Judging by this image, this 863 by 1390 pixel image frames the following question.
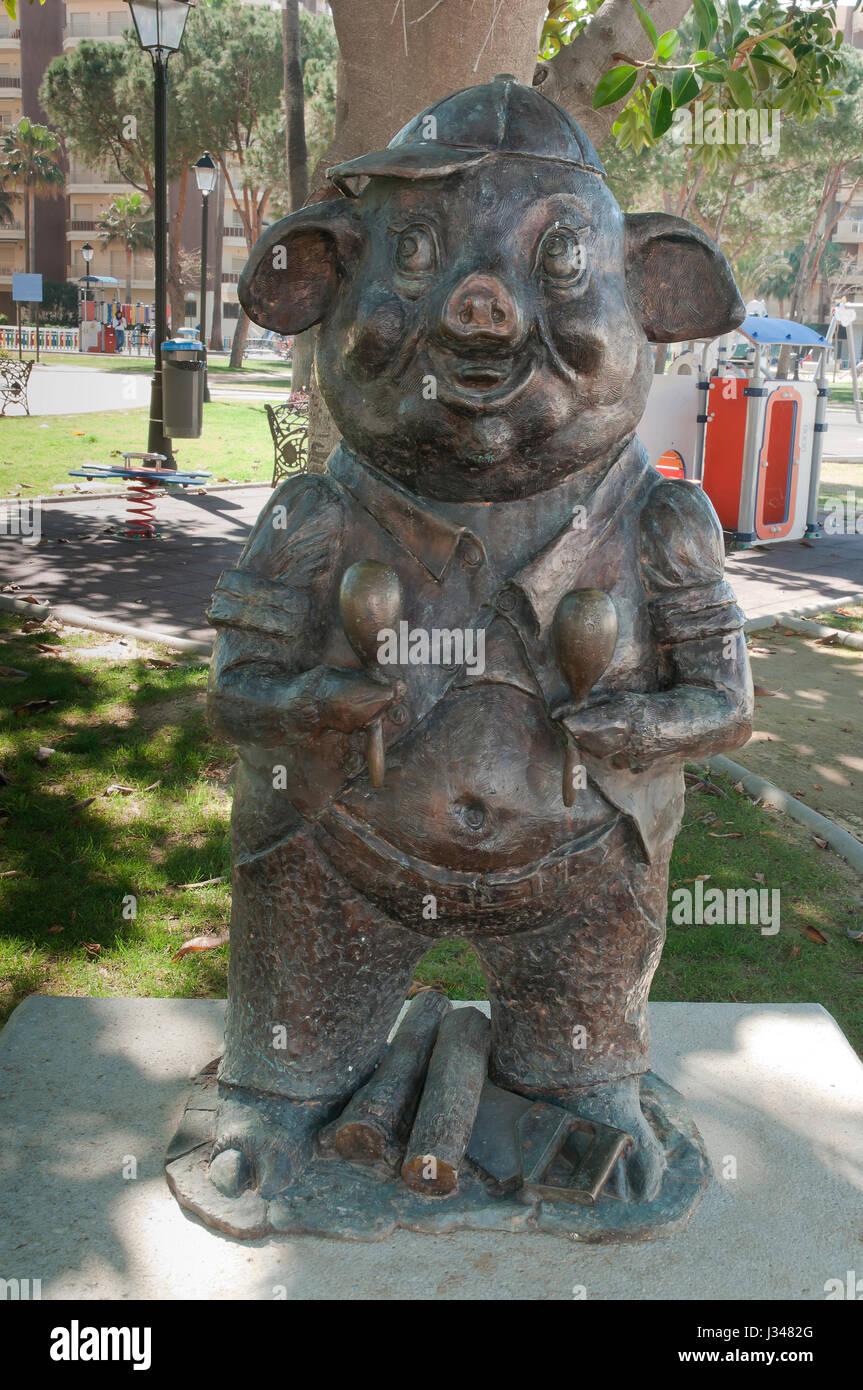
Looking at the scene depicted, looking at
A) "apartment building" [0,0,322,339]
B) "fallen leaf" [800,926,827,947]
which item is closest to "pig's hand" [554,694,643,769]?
"fallen leaf" [800,926,827,947]

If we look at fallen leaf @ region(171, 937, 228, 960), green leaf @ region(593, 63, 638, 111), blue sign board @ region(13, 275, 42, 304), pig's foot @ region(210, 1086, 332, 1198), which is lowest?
fallen leaf @ region(171, 937, 228, 960)

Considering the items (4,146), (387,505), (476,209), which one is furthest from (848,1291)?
(4,146)

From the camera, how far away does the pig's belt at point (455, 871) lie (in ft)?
7.25

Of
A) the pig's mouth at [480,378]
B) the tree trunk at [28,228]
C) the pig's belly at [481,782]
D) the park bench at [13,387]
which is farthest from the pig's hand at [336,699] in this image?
the tree trunk at [28,228]

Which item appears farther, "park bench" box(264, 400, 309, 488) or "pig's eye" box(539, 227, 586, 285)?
"park bench" box(264, 400, 309, 488)

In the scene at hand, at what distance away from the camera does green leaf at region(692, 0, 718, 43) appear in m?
3.33

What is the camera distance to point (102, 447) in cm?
1551

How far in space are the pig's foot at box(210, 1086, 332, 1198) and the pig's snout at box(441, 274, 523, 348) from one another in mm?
1445

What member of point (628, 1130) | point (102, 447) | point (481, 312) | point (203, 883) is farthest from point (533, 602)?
point (102, 447)

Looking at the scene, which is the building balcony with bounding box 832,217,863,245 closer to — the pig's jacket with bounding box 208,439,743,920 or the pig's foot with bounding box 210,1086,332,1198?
the pig's jacket with bounding box 208,439,743,920

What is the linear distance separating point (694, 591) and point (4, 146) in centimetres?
6114

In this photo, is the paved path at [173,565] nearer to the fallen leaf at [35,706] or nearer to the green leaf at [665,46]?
the fallen leaf at [35,706]

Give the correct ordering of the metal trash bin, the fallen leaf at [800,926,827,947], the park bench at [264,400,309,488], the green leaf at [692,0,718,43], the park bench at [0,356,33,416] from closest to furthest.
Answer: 1. the green leaf at [692,0,718,43]
2. the fallen leaf at [800,926,827,947]
3. the park bench at [264,400,309,488]
4. the metal trash bin
5. the park bench at [0,356,33,416]

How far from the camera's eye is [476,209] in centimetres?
203
